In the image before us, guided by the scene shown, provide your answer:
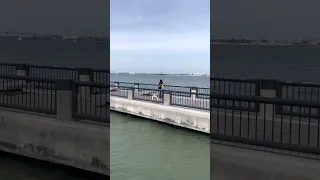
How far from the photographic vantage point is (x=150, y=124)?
11.7m

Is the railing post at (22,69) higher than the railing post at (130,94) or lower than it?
higher

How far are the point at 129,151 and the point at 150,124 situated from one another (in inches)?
336

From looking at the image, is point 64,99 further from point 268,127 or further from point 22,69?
point 22,69

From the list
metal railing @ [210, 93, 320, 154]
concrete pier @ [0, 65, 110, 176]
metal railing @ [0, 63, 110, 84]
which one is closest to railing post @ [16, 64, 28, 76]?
metal railing @ [0, 63, 110, 84]

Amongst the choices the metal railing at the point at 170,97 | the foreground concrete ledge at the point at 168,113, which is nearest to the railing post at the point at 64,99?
the foreground concrete ledge at the point at 168,113

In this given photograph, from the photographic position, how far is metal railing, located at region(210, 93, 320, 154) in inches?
157

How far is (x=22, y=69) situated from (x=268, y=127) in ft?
24.7

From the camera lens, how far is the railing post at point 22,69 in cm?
1103

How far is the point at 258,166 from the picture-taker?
423 centimetres

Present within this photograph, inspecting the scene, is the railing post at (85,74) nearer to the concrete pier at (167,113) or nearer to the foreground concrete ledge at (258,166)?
the concrete pier at (167,113)

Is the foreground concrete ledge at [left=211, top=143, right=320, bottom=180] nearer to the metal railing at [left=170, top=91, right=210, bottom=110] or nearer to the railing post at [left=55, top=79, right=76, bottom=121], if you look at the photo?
the railing post at [left=55, top=79, right=76, bottom=121]

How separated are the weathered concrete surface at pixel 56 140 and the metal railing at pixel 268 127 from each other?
1.56 m

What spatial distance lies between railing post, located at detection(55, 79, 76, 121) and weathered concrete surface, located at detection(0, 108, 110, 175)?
11 centimetres

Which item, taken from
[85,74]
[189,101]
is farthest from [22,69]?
[189,101]
